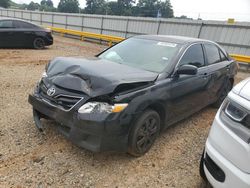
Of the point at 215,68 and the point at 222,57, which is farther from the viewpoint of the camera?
the point at 222,57

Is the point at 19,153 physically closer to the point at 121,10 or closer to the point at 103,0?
the point at 121,10

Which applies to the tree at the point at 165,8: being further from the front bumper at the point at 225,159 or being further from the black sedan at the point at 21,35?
the front bumper at the point at 225,159

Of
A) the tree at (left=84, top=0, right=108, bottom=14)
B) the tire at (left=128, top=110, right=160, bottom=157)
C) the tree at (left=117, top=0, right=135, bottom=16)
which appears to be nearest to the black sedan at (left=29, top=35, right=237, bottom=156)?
the tire at (left=128, top=110, right=160, bottom=157)

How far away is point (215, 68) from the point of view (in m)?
4.55

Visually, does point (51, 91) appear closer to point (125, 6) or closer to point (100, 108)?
point (100, 108)

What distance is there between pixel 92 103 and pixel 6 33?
9.54 meters

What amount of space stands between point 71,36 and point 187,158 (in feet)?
60.6

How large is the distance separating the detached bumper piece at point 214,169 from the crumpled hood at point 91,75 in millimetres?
1216

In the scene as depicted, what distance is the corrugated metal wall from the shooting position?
12.1 meters

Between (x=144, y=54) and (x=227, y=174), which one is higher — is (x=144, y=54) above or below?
above

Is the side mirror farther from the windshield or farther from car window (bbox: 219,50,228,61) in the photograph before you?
car window (bbox: 219,50,228,61)

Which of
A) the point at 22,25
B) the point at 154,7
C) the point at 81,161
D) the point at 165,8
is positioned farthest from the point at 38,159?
the point at 165,8

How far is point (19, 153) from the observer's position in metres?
2.98

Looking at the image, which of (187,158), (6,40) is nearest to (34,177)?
(187,158)
